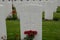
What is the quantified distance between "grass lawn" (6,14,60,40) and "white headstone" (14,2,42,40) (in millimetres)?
520

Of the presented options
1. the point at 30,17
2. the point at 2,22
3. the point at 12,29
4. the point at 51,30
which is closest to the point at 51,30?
the point at 51,30

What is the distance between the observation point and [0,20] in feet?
8.58

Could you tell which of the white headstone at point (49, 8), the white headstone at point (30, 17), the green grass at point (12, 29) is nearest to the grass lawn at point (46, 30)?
the green grass at point (12, 29)

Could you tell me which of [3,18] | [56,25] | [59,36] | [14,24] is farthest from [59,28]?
[3,18]

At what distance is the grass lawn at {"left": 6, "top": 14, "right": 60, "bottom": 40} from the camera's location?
3.15 m

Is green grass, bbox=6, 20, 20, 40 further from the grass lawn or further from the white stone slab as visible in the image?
the white stone slab

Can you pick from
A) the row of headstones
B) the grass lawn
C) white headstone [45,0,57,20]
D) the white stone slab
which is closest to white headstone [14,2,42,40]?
the row of headstones

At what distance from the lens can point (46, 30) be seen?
137 inches

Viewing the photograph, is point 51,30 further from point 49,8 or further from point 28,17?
point 28,17

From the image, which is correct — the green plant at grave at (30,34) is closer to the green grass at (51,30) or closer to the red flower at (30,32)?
the red flower at (30,32)

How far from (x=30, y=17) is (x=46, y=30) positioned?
99 centimetres

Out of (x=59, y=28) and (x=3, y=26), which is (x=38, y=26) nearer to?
(x=3, y=26)

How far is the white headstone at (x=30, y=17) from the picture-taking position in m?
2.53

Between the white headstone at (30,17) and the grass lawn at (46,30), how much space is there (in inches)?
20.5
